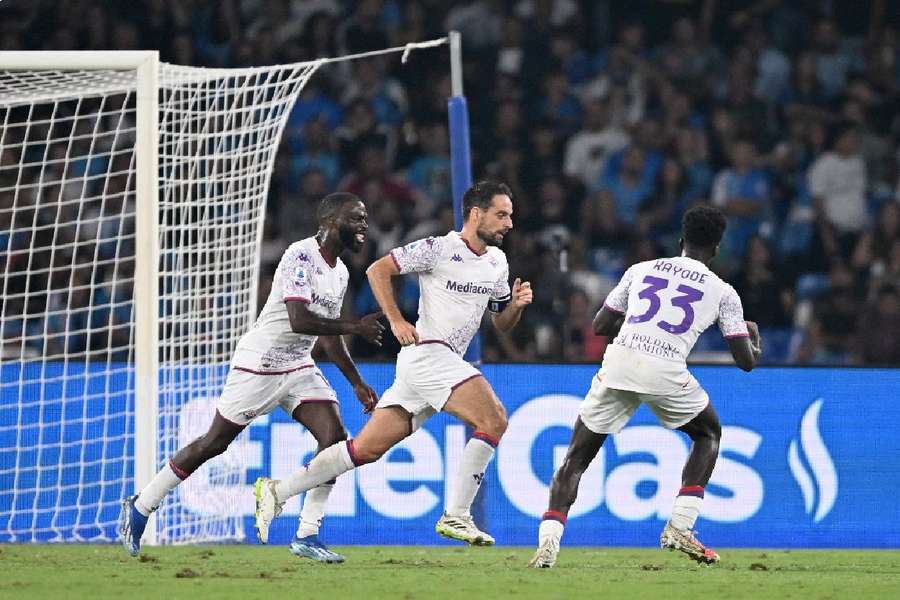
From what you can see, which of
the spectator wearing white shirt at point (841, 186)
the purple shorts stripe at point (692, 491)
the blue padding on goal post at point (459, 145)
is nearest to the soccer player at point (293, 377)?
the purple shorts stripe at point (692, 491)

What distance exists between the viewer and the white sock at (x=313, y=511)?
918 cm

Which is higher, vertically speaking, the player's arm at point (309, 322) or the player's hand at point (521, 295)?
the player's hand at point (521, 295)

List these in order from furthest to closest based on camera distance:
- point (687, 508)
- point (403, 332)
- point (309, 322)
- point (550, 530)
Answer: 1. point (309, 322)
2. point (403, 332)
3. point (687, 508)
4. point (550, 530)

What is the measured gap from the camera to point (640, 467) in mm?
11508

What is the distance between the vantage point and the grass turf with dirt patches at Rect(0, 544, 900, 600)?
7430mm

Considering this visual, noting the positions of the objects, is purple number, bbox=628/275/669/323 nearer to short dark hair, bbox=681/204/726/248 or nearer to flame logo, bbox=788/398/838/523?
short dark hair, bbox=681/204/726/248

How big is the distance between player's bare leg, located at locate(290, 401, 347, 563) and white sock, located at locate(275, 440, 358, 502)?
0.39 ft

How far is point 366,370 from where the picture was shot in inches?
456

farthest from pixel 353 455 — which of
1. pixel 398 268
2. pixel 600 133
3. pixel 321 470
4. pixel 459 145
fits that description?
pixel 600 133

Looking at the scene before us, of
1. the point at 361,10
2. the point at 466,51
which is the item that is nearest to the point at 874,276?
the point at 466,51

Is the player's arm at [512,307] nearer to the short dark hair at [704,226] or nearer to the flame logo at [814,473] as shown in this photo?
the short dark hair at [704,226]

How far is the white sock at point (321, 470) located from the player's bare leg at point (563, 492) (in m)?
1.21

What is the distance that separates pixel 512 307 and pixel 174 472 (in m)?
2.19

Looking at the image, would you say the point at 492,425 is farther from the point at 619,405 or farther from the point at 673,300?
the point at 673,300
